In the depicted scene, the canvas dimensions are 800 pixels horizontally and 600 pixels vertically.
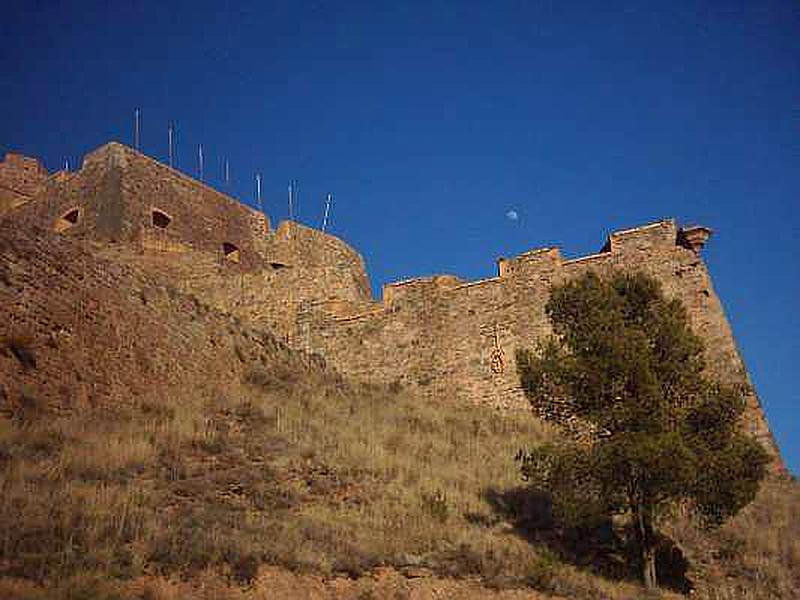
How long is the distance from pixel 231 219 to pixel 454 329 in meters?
12.8

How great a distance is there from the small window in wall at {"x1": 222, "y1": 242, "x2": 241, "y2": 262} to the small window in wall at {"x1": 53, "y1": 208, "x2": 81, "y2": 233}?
17.1ft

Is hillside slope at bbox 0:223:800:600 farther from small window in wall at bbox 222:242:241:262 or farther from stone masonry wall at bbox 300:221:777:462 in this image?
small window in wall at bbox 222:242:241:262

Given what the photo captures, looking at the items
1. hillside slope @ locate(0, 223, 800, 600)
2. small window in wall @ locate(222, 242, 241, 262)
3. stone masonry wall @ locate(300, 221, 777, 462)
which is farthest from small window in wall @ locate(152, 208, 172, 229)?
hillside slope @ locate(0, 223, 800, 600)

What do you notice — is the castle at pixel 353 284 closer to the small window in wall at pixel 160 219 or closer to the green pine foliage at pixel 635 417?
the small window in wall at pixel 160 219

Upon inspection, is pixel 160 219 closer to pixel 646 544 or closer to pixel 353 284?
pixel 353 284

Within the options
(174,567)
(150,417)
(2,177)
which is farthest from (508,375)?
(2,177)

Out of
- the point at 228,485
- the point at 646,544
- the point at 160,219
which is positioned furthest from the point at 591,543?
the point at 160,219

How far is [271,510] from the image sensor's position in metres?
10.7

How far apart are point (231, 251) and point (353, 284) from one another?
7.54 m

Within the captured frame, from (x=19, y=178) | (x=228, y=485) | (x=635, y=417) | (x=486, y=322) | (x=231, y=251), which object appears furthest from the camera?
(x=19, y=178)

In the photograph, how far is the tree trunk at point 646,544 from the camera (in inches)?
429

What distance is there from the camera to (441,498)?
12539mm

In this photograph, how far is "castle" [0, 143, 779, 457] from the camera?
66.5ft

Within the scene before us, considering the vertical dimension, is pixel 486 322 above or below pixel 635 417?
above
